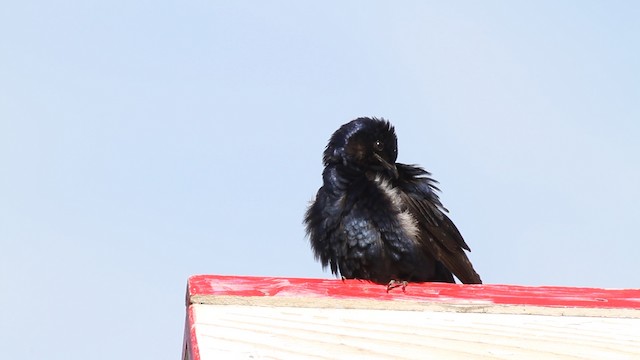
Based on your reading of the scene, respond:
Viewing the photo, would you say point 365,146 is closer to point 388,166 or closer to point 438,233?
point 388,166

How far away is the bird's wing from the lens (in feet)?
17.4

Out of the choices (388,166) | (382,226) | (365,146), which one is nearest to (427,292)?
(382,226)

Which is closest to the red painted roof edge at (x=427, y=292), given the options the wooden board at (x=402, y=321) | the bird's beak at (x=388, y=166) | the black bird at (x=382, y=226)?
the wooden board at (x=402, y=321)

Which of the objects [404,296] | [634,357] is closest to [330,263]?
[404,296]

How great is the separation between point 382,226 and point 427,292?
1861mm

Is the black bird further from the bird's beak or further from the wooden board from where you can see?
the wooden board

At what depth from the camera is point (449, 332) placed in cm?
304

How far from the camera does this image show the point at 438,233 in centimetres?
532

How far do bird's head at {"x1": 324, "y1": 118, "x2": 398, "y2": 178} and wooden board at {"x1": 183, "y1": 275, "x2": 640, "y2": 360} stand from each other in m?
2.16

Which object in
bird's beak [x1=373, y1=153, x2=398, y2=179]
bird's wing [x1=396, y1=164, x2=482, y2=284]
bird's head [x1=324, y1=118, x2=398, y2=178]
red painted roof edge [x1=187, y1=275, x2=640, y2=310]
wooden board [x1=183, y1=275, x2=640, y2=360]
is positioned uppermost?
bird's head [x1=324, y1=118, x2=398, y2=178]

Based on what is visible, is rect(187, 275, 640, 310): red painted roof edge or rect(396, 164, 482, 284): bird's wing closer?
rect(187, 275, 640, 310): red painted roof edge

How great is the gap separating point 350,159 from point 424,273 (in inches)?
26.3

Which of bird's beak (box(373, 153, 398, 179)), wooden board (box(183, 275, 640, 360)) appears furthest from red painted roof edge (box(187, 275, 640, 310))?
bird's beak (box(373, 153, 398, 179))

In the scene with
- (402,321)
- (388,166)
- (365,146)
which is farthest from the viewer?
(365,146)
